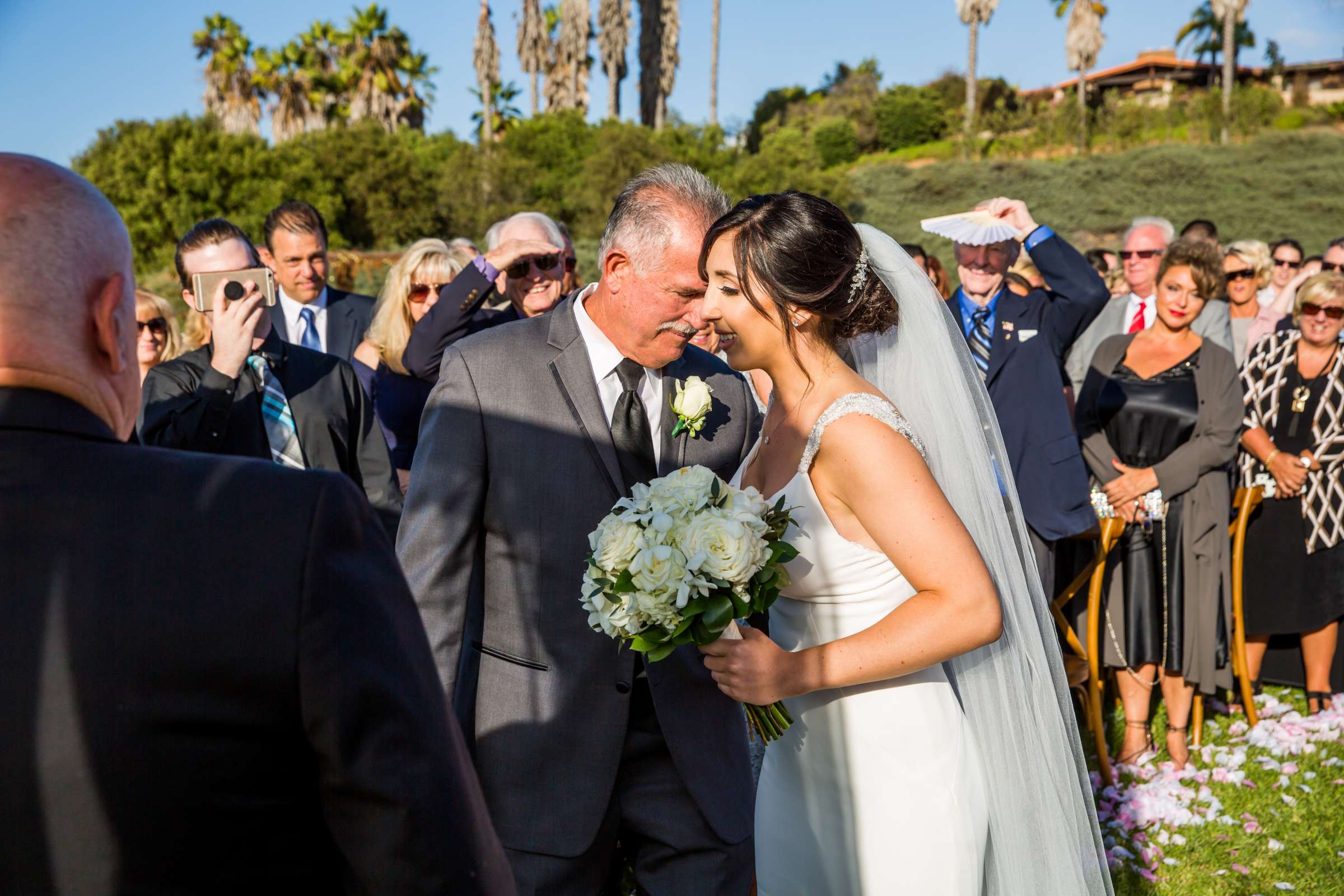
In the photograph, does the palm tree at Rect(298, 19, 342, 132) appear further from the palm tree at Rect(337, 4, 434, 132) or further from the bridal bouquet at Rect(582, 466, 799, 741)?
the bridal bouquet at Rect(582, 466, 799, 741)

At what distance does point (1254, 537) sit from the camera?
685 centimetres

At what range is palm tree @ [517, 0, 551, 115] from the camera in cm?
4441

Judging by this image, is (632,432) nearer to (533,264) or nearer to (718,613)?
(718,613)

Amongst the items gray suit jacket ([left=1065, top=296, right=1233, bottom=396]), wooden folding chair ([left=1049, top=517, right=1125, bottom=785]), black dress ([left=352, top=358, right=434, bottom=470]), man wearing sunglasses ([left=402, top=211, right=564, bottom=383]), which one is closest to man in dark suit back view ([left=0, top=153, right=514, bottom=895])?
man wearing sunglasses ([left=402, top=211, right=564, bottom=383])

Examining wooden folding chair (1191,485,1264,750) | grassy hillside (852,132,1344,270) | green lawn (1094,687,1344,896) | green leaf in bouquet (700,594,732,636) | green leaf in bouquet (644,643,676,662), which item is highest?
grassy hillside (852,132,1344,270)

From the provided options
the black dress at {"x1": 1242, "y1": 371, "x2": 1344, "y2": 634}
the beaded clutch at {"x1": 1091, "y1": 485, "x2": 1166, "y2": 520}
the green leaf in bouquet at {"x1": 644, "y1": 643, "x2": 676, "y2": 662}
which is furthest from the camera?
the black dress at {"x1": 1242, "y1": 371, "x2": 1344, "y2": 634}

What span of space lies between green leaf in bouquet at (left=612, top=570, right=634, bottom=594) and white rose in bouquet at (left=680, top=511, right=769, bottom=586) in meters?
0.14

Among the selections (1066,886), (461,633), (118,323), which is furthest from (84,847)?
(1066,886)

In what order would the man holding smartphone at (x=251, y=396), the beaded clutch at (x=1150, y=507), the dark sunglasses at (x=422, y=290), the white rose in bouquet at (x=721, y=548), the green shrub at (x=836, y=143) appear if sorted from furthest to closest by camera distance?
the green shrub at (x=836, y=143) → the dark sunglasses at (x=422, y=290) → the beaded clutch at (x=1150, y=507) → the man holding smartphone at (x=251, y=396) → the white rose in bouquet at (x=721, y=548)

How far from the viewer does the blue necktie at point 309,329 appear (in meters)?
6.50

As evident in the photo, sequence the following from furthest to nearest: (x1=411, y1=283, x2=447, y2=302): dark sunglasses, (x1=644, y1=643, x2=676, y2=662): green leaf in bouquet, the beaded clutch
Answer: (x1=411, y1=283, x2=447, y2=302): dark sunglasses
the beaded clutch
(x1=644, y1=643, x2=676, y2=662): green leaf in bouquet

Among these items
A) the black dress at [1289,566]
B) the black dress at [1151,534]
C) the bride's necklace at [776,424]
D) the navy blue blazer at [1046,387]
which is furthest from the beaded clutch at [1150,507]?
the bride's necklace at [776,424]

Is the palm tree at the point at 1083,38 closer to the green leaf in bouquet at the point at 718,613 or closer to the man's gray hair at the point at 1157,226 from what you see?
the man's gray hair at the point at 1157,226

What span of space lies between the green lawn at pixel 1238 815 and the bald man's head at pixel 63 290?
14.9 ft
